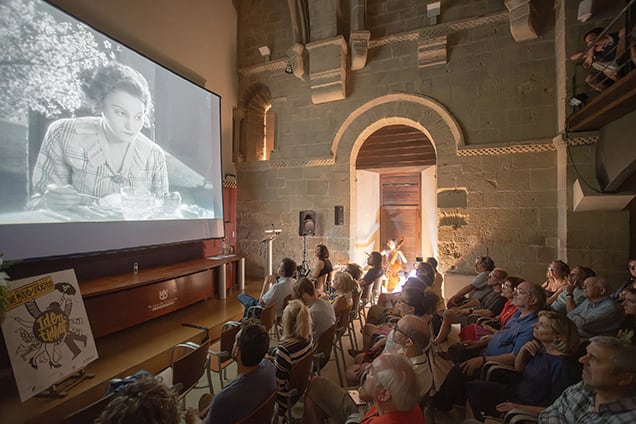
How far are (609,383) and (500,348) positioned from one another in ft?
3.75

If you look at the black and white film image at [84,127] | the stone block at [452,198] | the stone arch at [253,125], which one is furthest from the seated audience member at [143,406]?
the stone arch at [253,125]

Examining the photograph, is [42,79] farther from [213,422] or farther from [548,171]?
[548,171]

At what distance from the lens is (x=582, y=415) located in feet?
4.95

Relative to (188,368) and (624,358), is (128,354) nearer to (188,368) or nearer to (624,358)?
(188,368)

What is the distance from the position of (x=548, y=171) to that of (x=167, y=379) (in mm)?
5626

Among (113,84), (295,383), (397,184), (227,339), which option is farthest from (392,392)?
(397,184)

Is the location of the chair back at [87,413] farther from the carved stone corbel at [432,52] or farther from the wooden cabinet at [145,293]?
the carved stone corbel at [432,52]

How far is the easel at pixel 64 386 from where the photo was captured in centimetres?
238

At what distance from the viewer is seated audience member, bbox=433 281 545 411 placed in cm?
229

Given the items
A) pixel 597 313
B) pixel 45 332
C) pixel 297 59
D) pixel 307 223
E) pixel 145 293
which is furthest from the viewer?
pixel 297 59

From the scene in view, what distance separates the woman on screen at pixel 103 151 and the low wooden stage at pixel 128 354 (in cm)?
140

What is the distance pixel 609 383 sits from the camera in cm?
141

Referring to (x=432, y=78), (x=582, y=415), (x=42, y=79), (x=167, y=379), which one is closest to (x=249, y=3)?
(x=432, y=78)

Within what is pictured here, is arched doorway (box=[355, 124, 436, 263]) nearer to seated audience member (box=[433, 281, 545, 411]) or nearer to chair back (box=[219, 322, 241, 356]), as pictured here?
seated audience member (box=[433, 281, 545, 411])
